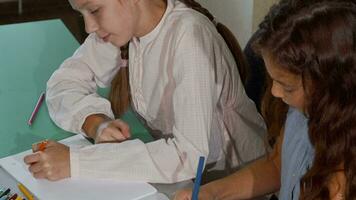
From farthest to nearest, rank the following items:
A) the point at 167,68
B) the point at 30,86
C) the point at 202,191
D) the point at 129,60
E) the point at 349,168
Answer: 1. the point at 30,86
2. the point at 129,60
3. the point at 167,68
4. the point at 202,191
5. the point at 349,168

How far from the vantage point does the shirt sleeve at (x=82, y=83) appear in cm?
143

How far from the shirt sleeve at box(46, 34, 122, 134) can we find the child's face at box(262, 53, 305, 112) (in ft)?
1.72

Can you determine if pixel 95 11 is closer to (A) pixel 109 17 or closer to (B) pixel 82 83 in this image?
(A) pixel 109 17

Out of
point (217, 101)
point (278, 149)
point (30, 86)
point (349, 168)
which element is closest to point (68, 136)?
point (30, 86)

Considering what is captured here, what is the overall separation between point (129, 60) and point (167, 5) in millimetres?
183

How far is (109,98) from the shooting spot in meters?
1.53

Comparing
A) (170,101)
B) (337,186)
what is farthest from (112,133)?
(337,186)

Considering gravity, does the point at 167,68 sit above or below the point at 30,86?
above

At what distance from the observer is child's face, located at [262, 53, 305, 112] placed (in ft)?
3.29

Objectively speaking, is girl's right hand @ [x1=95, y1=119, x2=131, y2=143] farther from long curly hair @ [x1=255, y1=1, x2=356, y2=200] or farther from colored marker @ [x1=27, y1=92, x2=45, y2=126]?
long curly hair @ [x1=255, y1=1, x2=356, y2=200]

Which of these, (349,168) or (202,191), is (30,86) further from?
(349,168)

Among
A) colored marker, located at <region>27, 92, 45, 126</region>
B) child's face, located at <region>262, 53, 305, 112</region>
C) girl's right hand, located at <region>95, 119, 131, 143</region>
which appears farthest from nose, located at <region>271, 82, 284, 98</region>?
colored marker, located at <region>27, 92, 45, 126</region>

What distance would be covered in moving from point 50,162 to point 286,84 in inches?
19.1

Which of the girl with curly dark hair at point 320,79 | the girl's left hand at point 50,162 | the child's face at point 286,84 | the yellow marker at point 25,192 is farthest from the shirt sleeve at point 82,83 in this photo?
the child's face at point 286,84
